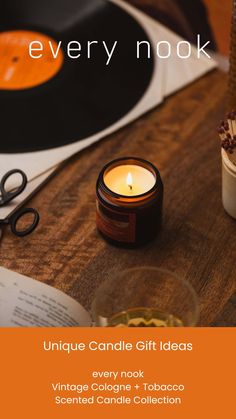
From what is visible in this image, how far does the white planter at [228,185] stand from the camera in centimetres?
86

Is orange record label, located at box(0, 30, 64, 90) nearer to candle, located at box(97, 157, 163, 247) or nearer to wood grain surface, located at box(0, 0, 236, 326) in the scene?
wood grain surface, located at box(0, 0, 236, 326)

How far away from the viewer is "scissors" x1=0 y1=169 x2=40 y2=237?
0.91m

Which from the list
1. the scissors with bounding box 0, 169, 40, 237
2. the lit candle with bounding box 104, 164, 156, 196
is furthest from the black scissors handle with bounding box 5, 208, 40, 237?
the lit candle with bounding box 104, 164, 156, 196

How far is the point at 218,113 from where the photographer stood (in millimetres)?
1103

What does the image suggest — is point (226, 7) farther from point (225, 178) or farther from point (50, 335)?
point (50, 335)

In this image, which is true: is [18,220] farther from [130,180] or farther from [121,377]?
[121,377]

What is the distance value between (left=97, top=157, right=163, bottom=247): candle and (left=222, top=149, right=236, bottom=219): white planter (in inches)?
3.4

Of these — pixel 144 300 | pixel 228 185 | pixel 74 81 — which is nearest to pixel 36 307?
pixel 144 300

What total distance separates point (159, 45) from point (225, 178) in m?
0.43

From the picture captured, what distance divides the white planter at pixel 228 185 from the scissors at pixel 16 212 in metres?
0.25

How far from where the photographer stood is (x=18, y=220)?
0.93m

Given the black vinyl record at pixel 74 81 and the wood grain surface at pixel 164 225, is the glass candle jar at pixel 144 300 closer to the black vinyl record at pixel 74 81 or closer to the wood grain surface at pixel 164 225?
the wood grain surface at pixel 164 225

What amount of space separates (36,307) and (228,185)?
30 cm

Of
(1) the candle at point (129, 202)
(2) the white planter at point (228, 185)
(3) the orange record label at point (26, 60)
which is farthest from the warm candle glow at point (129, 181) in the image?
(3) the orange record label at point (26, 60)
